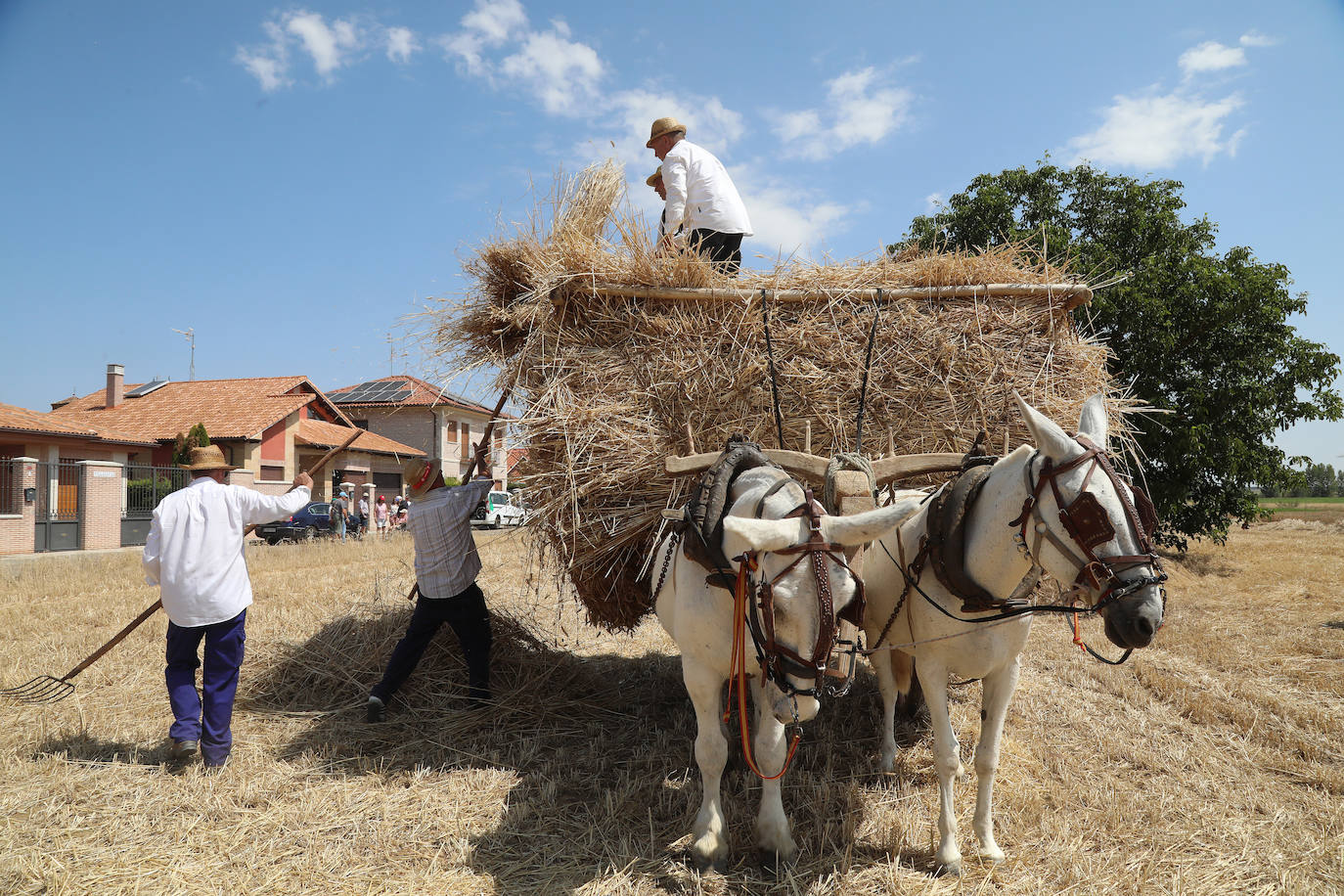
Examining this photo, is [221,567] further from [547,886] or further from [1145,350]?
[1145,350]

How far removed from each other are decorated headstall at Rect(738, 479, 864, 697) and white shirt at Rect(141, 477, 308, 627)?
9.80ft

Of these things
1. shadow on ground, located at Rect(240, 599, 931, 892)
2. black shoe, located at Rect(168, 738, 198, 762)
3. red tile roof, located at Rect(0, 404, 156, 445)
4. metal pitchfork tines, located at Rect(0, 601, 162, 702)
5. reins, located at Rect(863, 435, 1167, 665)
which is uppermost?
red tile roof, located at Rect(0, 404, 156, 445)

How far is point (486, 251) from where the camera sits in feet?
16.0

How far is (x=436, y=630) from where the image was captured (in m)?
5.10

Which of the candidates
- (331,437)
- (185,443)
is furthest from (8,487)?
(331,437)

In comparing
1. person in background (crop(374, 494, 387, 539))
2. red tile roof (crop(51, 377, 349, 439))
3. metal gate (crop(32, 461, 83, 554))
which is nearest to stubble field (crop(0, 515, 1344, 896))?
metal gate (crop(32, 461, 83, 554))

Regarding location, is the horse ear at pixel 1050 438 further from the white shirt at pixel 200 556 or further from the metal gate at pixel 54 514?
the metal gate at pixel 54 514

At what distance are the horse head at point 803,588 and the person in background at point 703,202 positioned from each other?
321cm

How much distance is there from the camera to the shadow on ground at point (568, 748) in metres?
3.35

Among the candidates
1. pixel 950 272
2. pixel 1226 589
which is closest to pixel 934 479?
pixel 950 272

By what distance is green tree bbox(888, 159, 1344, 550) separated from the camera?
41.9 ft

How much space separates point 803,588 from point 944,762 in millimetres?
1327

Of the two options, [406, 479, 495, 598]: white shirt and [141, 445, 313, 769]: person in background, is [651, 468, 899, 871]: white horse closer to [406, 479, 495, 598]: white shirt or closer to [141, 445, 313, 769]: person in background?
[406, 479, 495, 598]: white shirt

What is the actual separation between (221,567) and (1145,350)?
1449 centimetres
